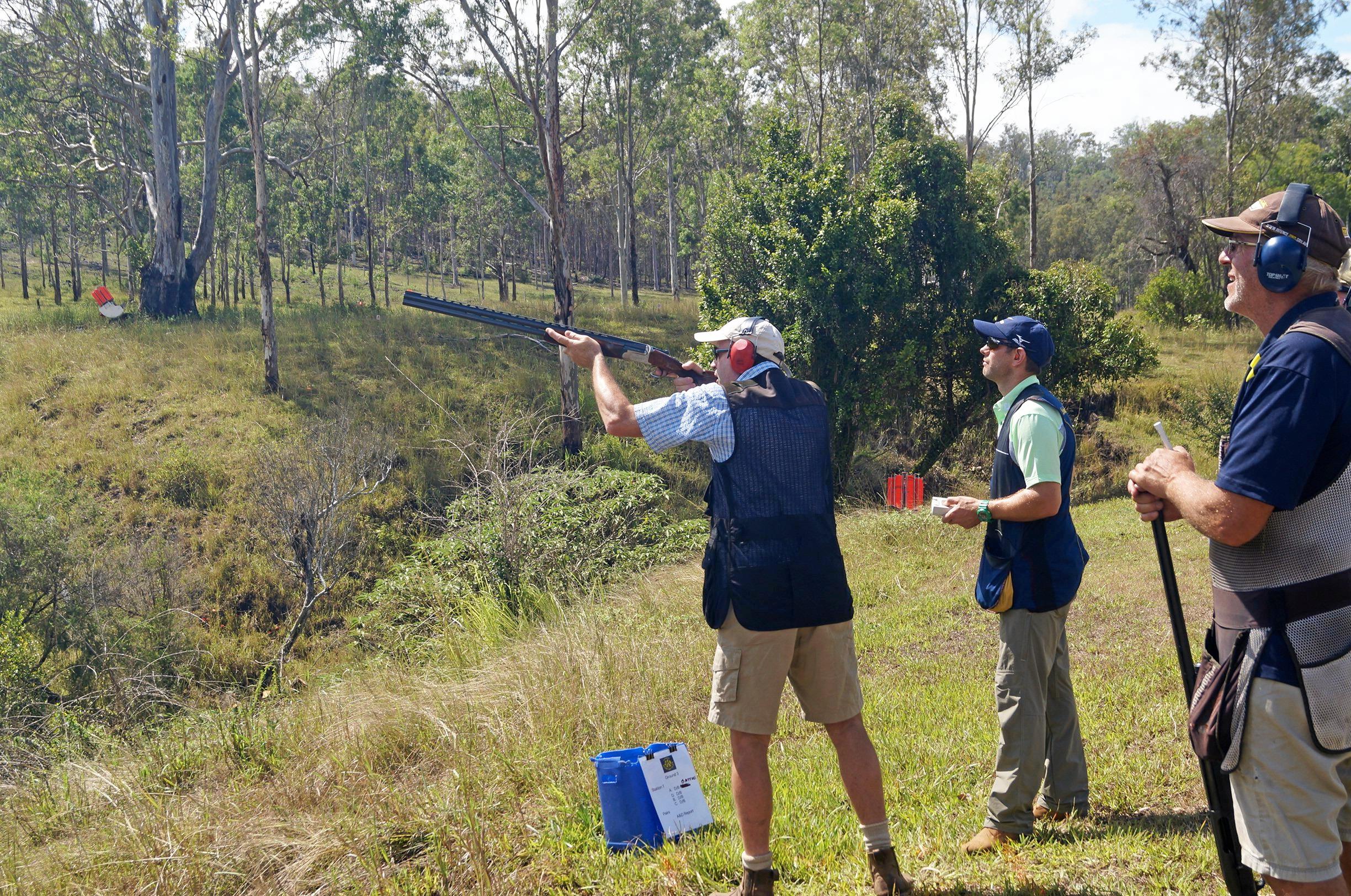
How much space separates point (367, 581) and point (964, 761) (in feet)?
42.3

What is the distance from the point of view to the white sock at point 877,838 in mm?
3146

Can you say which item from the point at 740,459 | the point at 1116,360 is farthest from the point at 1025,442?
the point at 1116,360

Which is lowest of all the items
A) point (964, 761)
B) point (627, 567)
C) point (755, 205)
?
point (627, 567)

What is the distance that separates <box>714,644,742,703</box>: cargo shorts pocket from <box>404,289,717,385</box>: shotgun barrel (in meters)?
1.51

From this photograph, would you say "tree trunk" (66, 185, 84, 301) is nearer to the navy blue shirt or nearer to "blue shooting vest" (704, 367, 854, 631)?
"blue shooting vest" (704, 367, 854, 631)

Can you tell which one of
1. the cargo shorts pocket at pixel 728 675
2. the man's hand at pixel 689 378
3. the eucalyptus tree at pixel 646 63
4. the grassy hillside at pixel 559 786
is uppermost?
the eucalyptus tree at pixel 646 63

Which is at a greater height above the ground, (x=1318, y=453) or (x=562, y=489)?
(x=1318, y=453)

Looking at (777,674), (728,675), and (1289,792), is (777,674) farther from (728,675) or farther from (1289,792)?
(1289,792)

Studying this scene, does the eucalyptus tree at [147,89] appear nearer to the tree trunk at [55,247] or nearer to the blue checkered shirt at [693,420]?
the tree trunk at [55,247]

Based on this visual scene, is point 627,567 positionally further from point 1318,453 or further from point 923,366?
point 1318,453

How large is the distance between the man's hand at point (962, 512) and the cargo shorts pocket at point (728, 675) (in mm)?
960

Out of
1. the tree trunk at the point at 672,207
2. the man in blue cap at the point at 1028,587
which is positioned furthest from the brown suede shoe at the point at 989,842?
the tree trunk at the point at 672,207

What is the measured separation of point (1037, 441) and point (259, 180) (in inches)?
790

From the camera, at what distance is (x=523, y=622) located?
8.02m
